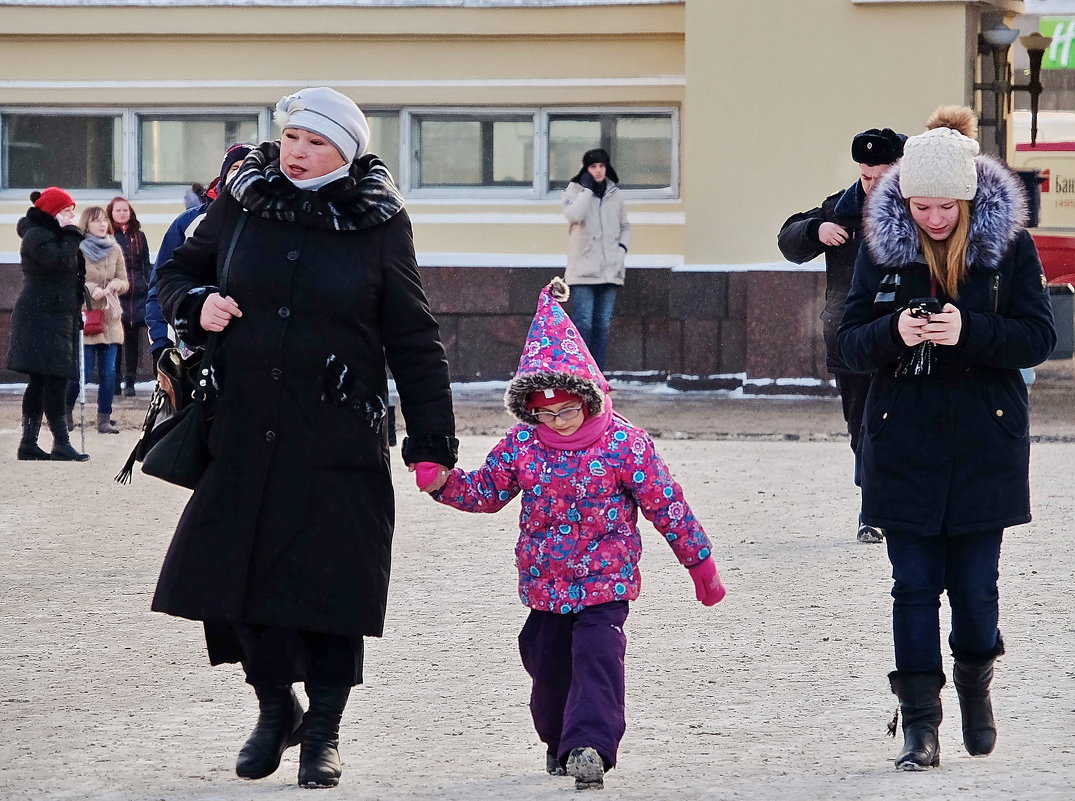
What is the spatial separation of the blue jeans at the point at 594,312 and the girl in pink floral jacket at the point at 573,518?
10.2 metres

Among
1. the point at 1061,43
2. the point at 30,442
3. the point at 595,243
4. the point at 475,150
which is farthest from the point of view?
the point at 1061,43

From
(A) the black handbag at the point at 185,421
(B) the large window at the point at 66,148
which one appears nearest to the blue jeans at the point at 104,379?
(B) the large window at the point at 66,148

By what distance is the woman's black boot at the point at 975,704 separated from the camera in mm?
4871

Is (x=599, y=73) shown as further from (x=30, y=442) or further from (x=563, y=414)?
(x=563, y=414)

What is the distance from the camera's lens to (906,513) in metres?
4.83

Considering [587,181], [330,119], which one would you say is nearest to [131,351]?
[587,181]

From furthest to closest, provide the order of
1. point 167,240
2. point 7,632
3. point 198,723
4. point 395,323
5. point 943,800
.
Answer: point 167,240
point 7,632
point 198,723
point 395,323
point 943,800

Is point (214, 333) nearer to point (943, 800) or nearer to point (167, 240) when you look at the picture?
point (943, 800)

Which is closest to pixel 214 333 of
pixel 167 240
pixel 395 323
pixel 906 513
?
pixel 395 323

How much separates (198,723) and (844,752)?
169 cm

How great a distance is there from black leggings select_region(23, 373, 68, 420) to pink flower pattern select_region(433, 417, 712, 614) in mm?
7030

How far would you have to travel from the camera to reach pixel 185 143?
1694 cm

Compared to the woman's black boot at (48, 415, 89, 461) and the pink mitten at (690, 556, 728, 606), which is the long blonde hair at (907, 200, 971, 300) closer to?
the pink mitten at (690, 556, 728, 606)

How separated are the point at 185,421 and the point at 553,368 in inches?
35.0
